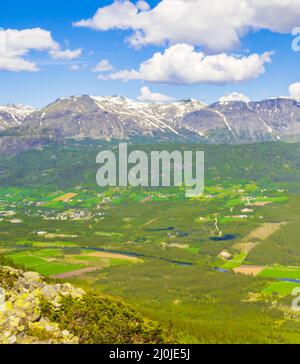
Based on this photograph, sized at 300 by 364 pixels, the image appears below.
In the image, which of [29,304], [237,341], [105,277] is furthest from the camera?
[105,277]

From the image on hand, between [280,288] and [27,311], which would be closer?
[27,311]

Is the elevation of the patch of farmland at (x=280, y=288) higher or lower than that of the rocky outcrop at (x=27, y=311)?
lower

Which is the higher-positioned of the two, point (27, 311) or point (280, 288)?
point (27, 311)

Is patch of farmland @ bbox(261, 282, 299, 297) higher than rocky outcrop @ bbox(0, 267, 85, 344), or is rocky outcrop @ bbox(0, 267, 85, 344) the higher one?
rocky outcrop @ bbox(0, 267, 85, 344)

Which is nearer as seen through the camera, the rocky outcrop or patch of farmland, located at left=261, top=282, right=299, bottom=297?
the rocky outcrop

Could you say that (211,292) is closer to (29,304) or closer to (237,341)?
(237,341)

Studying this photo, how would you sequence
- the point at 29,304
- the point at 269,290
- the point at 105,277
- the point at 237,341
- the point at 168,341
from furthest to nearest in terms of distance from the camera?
the point at 105,277 → the point at 269,290 → the point at 237,341 → the point at 168,341 → the point at 29,304

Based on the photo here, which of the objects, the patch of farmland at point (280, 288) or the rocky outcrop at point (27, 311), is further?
the patch of farmland at point (280, 288)
